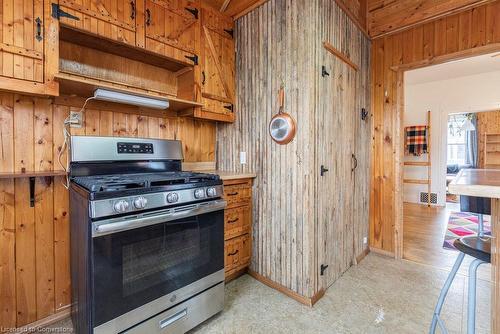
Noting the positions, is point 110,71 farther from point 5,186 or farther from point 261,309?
point 261,309

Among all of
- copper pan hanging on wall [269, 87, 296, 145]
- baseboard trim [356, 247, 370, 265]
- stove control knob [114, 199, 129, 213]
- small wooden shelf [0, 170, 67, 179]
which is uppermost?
copper pan hanging on wall [269, 87, 296, 145]

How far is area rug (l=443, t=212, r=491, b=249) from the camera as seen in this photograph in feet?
11.3

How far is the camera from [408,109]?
20.3ft

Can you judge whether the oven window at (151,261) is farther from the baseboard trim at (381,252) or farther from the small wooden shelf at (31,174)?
the baseboard trim at (381,252)

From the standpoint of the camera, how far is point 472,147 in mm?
6859

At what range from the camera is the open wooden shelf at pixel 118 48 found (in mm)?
1730

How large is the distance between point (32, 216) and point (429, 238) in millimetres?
4480

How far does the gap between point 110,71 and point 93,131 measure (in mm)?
523

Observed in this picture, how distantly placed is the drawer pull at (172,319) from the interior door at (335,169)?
111 centimetres

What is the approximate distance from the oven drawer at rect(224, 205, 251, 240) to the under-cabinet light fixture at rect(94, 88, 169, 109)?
1060 mm

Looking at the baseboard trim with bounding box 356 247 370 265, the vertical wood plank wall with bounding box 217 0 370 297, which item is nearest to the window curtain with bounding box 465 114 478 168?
the baseboard trim with bounding box 356 247 370 265

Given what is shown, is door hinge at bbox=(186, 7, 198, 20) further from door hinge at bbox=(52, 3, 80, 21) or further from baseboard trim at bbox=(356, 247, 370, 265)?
baseboard trim at bbox=(356, 247, 370, 265)

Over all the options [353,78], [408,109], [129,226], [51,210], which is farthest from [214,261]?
[408,109]

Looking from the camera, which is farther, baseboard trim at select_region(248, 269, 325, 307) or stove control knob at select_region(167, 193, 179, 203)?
baseboard trim at select_region(248, 269, 325, 307)
